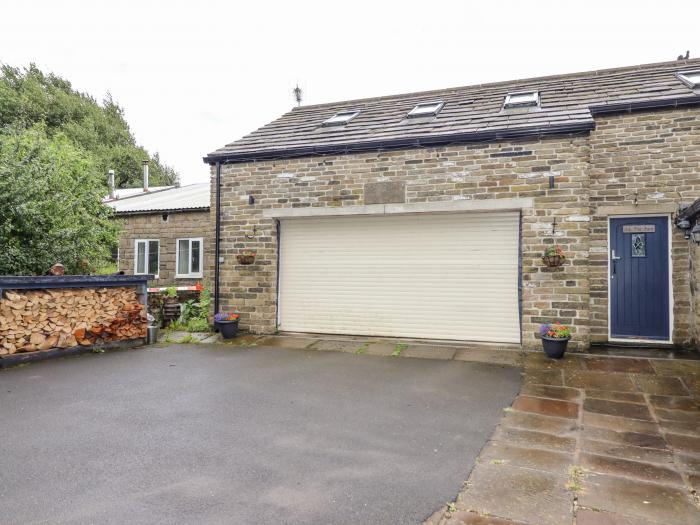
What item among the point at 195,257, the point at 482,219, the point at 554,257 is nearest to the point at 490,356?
the point at 554,257

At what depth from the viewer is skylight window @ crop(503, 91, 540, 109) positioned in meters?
7.85

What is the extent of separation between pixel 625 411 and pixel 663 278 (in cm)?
390

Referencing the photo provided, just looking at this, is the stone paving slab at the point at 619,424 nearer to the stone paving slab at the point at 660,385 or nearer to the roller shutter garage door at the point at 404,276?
the stone paving slab at the point at 660,385

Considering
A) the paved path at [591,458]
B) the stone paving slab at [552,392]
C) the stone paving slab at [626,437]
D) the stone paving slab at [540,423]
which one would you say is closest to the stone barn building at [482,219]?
the stone paving slab at [552,392]

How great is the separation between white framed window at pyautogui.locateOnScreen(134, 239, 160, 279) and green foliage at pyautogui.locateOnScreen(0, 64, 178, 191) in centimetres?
1043

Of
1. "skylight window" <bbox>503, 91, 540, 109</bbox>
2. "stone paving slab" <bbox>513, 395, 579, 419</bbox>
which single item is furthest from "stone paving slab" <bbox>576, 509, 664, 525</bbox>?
"skylight window" <bbox>503, 91, 540, 109</bbox>

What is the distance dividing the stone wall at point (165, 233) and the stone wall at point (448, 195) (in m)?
6.70

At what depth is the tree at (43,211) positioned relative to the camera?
23.9ft

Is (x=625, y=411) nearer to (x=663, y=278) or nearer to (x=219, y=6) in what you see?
(x=663, y=278)

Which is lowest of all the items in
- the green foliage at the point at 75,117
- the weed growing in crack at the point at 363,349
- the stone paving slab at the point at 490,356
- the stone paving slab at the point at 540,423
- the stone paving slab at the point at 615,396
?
the stone paving slab at the point at 540,423

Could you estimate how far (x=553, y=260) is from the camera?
20.0 ft

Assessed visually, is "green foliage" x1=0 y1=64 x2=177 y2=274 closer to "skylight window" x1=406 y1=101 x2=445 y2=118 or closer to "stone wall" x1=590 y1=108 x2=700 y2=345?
"skylight window" x1=406 y1=101 x2=445 y2=118

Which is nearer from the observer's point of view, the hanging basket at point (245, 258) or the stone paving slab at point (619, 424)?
the stone paving slab at point (619, 424)

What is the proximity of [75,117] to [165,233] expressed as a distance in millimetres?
19632
